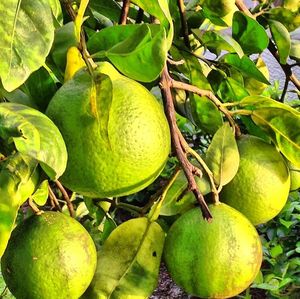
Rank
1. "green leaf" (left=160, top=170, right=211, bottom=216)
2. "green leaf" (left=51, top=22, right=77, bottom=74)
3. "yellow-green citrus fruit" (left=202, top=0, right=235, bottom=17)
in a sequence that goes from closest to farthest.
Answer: "green leaf" (left=51, top=22, right=77, bottom=74)
"green leaf" (left=160, top=170, right=211, bottom=216)
"yellow-green citrus fruit" (left=202, top=0, right=235, bottom=17)

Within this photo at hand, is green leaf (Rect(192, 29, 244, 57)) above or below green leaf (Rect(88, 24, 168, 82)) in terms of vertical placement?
below

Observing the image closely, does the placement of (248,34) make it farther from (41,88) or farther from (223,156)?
(41,88)

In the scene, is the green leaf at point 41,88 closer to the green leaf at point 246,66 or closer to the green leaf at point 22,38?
the green leaf at point 22,38

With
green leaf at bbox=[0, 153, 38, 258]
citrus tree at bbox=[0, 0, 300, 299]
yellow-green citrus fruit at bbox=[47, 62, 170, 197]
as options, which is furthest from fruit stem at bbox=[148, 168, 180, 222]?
green leaf at bbox=[0, 153, 38, 258]

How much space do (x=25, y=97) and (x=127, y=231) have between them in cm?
18

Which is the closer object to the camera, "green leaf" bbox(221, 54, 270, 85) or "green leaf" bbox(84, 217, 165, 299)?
"green leaf" bbox(84, 217, 165, 299)

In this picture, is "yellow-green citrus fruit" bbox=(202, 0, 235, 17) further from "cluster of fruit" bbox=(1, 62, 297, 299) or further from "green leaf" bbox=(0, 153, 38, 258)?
"green leaf" bbox=(0, 153, 38, 258)

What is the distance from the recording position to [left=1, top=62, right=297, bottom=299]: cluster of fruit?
0.54 m

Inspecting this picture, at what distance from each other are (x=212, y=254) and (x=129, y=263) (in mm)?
90

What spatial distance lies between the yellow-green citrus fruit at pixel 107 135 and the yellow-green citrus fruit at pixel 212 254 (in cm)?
9

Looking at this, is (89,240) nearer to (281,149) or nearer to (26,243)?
(26,243)

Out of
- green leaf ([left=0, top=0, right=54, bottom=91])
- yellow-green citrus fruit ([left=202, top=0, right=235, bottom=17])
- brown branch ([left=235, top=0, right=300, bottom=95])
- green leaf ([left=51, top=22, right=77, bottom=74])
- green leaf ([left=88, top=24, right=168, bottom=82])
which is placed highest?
green leaf ([left=0, top=0, right=54, bottom=91])

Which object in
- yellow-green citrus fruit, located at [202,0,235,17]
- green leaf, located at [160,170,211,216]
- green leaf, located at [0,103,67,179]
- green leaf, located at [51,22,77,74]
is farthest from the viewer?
yellow-green citrus fruit, located at [202,0,235,17]

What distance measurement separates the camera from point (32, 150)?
0.45 metres
